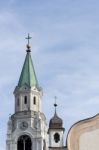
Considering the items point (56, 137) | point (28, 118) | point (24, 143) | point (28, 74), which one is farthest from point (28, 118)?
point (56, 137)

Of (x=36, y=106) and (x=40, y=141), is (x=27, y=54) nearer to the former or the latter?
(x=36, y=106)

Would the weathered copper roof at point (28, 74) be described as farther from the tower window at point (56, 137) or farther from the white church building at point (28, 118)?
the tower window at point (56, 137)

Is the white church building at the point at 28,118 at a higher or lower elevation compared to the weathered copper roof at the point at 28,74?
lower

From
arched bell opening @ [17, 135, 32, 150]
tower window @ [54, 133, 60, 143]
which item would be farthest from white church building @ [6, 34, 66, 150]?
tower window @ [54, 133, 60, 143]

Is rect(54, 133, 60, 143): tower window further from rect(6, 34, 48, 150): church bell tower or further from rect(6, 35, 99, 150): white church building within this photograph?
rect(6, 34, 48, 150): church bell tower

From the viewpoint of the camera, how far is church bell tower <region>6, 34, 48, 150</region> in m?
44.5

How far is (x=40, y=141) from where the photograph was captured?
4475 centimetres

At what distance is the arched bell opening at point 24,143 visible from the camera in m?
43.8

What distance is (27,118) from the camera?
46031 mm

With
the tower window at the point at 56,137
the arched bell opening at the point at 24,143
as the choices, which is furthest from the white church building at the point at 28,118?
the tower window at the point at 56,137

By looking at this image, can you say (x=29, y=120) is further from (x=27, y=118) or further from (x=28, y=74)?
(x=28, y=74)

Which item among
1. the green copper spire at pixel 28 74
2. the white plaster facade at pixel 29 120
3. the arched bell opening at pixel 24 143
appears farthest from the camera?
the green copper spire at pixel 28 74

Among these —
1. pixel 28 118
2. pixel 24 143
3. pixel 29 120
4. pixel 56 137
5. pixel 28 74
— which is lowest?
pixel 56 137

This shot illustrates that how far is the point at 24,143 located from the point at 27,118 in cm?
270
